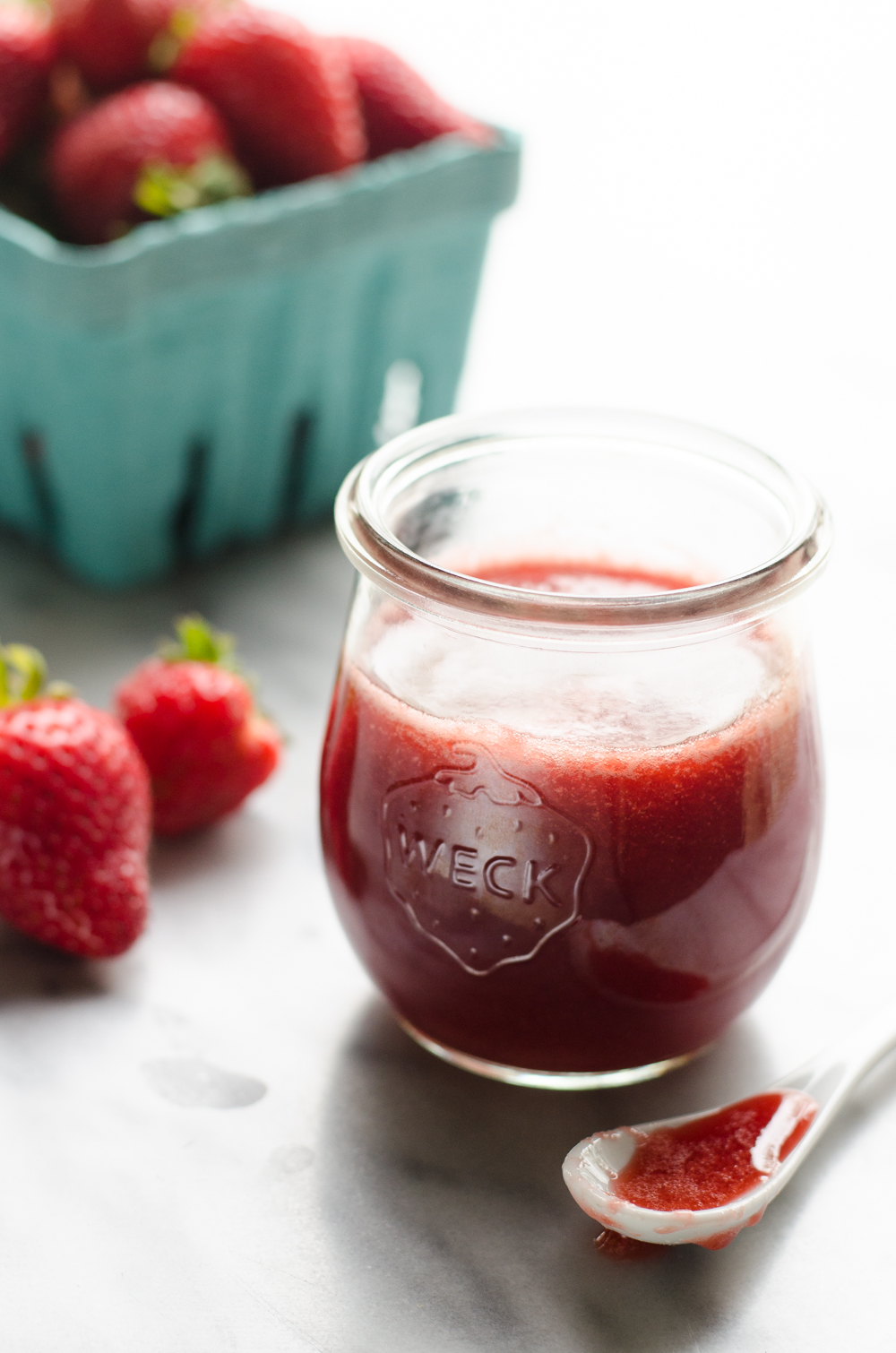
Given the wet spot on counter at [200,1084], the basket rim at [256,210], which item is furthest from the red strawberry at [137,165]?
the wet spot on counter at [200,1084]

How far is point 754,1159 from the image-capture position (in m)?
0.74

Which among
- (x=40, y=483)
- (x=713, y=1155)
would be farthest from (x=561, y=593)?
(x=40, y=483)

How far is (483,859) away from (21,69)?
92cm

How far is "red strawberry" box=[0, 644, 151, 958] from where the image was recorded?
87 cm

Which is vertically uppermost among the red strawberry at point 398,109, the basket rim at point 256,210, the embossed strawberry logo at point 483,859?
the red strawberry at point 398,109

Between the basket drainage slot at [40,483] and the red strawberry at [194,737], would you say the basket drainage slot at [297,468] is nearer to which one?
the basket drainage slot at [40,483]

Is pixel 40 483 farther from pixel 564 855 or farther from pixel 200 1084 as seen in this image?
pixel 564 855

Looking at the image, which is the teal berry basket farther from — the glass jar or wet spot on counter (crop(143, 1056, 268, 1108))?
wet spot on counter (crop(143, 1056, 268, 1108))

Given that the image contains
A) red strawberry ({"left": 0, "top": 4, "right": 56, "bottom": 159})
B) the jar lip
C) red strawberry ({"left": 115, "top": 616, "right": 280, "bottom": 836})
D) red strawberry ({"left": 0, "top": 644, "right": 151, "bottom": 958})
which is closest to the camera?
the jar lip

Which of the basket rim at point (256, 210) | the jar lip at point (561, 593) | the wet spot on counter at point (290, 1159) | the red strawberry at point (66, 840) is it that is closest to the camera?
the jar lip at point (561, 593)

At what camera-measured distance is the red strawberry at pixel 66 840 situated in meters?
0.87

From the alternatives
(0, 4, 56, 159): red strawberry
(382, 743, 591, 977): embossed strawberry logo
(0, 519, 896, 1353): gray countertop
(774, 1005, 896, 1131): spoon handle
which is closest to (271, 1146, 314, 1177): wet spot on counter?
(0, 519, 896, 1353): gray countertop

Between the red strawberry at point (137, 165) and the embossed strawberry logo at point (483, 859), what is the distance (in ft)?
2.28

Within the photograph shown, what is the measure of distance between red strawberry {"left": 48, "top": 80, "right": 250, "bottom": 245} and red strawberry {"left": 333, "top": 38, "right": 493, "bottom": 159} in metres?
0.18
